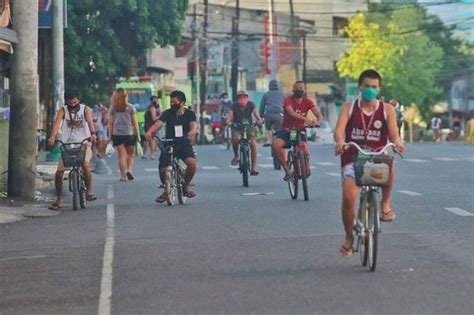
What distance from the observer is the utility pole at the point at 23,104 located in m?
19.8

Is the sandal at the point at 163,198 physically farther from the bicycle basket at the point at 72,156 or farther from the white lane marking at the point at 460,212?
the white lane marking at the point at 460,212

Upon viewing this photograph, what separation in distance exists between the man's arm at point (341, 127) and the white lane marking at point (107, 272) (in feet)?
7.39

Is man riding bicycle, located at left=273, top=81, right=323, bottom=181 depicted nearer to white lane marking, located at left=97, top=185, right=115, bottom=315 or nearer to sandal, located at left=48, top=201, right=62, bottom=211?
sandal, located at left=48, top=201, right=62, bottom=211

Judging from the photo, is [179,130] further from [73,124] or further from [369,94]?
[369,94]

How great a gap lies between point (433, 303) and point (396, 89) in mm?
80725

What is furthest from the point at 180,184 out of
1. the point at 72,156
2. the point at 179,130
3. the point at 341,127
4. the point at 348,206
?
the point at 341,127

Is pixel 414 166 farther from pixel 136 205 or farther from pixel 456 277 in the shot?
pixel 456 277

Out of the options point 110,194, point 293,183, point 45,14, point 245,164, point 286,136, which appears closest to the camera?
point 293,183

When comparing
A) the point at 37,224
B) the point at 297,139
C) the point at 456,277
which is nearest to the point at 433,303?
the point at 456,277

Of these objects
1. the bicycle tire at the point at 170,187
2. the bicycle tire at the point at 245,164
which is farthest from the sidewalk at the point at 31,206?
the bicycle tire at the point at 245,164

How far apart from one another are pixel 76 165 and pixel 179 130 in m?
1.54

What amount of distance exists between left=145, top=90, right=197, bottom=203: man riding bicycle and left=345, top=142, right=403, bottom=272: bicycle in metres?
7.62

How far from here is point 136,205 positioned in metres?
19.0

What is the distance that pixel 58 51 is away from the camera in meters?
30.1
